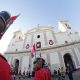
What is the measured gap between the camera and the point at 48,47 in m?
32.2

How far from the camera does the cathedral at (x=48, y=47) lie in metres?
30.4

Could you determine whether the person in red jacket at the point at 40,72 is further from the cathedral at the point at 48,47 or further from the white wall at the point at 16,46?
the white wall at the point at 16,46

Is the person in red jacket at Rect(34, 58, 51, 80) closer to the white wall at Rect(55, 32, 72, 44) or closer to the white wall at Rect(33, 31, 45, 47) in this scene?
the white wall at Rect(55, 32, 72, 44)

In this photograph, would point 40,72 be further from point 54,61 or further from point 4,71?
point 54,61

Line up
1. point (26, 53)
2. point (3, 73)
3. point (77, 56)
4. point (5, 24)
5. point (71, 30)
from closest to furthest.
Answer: point (3, 73) < point (5, 24) < point (77, 56) < point (26, 53) < point (71, 30)

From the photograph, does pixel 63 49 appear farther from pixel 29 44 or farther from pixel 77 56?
pixel 29 44

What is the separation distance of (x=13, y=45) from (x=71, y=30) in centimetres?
1452

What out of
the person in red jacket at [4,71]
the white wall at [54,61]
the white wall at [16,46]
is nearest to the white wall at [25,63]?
the white wall at [16,46]

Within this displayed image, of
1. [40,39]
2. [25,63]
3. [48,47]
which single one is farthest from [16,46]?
[48,47]

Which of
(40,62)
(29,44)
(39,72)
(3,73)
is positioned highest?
(29,44)

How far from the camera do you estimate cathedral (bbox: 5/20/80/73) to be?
99.6 feet

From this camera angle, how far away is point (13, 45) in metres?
37.4

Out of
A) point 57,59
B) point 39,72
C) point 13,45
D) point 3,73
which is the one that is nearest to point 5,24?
point 3,73

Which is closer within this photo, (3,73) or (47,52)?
(3,73)
